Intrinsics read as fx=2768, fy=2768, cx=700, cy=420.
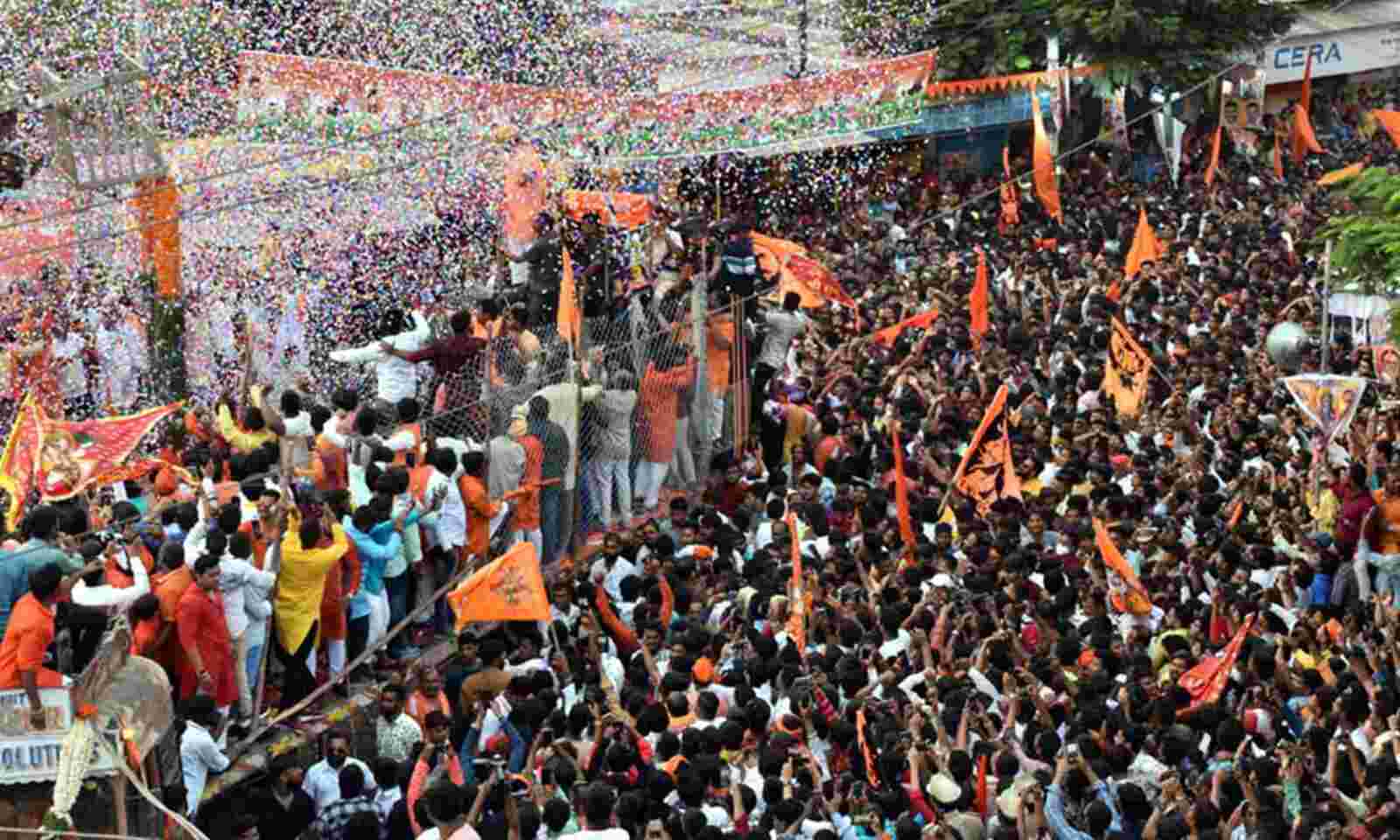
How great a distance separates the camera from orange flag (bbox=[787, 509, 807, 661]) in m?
14.1

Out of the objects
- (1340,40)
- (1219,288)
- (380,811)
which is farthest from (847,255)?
(380,811)

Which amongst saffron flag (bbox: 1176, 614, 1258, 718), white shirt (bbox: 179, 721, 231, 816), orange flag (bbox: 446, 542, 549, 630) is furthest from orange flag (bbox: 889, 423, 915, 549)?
white shirt (bbox: 179, 721, 231, 816)

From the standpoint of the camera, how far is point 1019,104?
30.0m

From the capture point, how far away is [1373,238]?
19125 millimetres

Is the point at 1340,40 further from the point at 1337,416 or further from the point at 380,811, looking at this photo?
the point at 380,811

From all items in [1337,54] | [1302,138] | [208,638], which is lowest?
[1302,138]

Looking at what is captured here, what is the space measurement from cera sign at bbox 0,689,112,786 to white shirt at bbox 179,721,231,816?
129 cm

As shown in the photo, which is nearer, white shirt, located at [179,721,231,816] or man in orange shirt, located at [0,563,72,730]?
man in orange shirt, located at [0,563,72,730]

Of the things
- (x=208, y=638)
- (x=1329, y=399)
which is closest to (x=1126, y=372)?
(x=1329, y=399)

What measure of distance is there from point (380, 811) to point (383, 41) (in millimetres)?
14711

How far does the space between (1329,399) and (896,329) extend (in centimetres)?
378

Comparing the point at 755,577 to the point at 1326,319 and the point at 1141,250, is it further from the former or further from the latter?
the point at 1141,250

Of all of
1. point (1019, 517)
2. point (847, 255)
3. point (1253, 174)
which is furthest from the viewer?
point (1253, 174)

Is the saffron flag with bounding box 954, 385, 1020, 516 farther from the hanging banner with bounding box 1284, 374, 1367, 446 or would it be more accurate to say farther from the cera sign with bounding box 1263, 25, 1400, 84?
the cera sign with bounding box 1263, 25, 1400, 84
